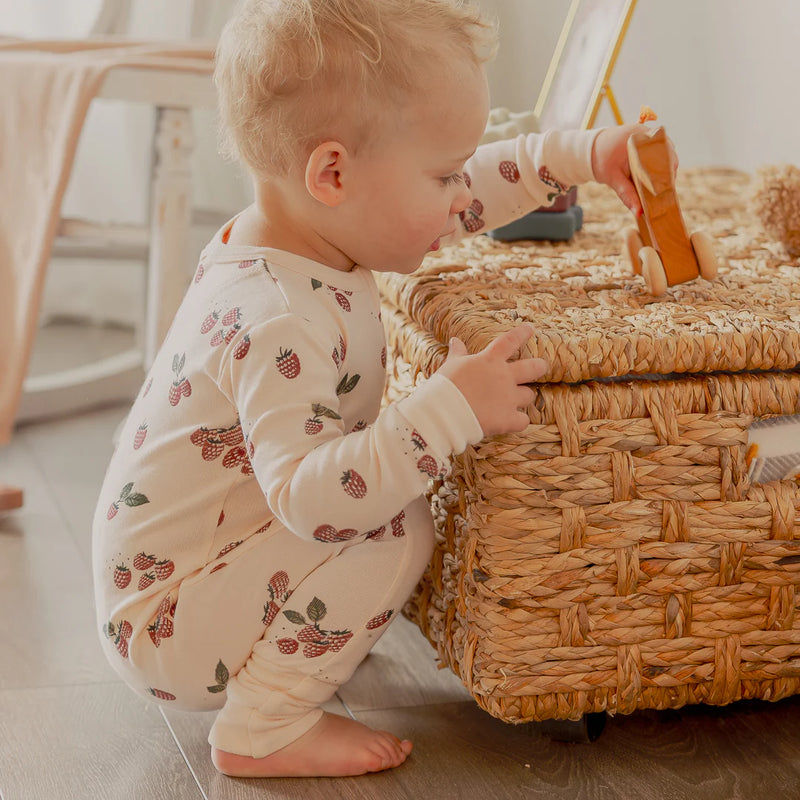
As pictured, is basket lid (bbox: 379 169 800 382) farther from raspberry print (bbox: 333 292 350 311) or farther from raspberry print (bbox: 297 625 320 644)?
raspberry print (bbox: 297 625 320 644)

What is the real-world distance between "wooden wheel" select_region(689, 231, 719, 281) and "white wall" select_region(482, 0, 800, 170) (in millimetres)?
353

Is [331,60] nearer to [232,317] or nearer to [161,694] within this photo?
[232,317]

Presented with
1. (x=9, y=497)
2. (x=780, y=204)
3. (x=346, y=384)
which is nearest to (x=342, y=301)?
(x=346, y=384)

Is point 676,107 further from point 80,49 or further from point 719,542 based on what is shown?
point 719,542

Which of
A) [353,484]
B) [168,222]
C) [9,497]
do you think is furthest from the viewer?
[168,222]

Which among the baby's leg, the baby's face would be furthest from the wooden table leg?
the baby's face

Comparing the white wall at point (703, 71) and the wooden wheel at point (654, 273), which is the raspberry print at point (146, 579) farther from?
the white wall at point (703, 71)

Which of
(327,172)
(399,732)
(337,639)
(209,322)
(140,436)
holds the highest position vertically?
(327,172)

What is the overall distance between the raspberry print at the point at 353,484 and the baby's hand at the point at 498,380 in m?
0.09

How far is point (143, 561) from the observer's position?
82 cm

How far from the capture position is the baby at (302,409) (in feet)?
2.41

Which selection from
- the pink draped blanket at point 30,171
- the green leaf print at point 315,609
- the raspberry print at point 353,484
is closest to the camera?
the raspberry print at point 353,484

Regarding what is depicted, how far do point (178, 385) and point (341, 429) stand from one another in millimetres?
138

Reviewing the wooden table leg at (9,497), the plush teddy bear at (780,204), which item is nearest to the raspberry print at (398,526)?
the plush teddy bear at (780,204)
